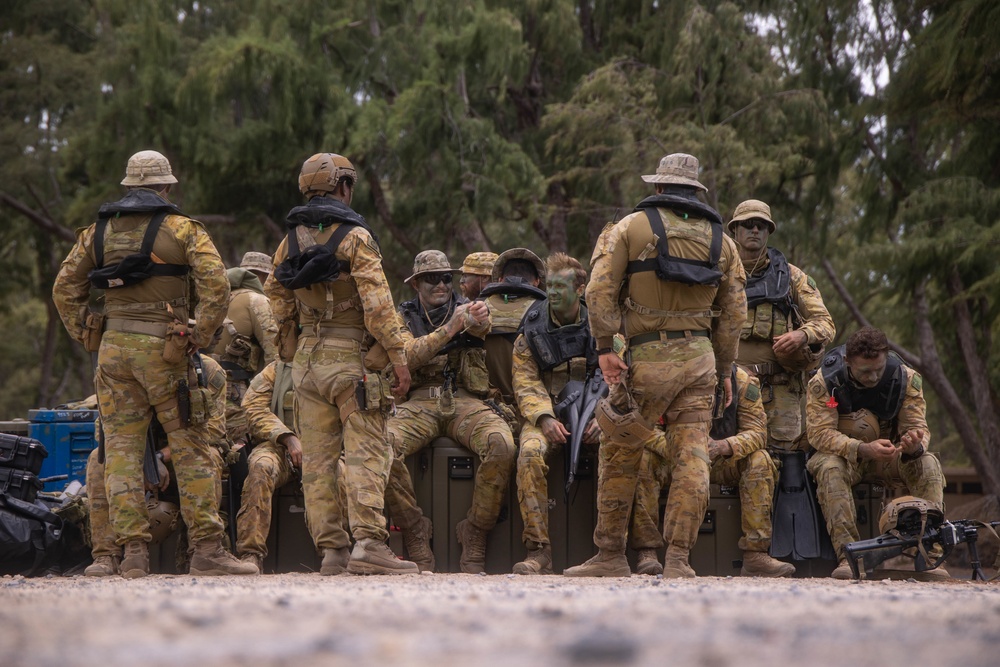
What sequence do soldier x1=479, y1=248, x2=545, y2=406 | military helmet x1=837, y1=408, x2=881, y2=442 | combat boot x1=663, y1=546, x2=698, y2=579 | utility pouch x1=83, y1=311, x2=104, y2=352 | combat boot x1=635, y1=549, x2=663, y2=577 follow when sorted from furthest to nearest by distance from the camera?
soldier x1=479, y1=248, x2=545, y2=406, military helmet x1=837, y1=408, x2=881, y2=442, combat boot x1=635, y1=549, x2=663, y2=577, utility pouch x1=83, y1=311, x2=104, y2=352, combat boot x1=663, y1=546, x2=698, y2=579

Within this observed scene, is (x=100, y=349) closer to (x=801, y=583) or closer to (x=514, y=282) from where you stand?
(x=514, y=282)

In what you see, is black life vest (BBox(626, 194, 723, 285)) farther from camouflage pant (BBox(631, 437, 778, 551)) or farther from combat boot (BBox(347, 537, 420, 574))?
combat boot (BBox(347, 537, 420, 574))

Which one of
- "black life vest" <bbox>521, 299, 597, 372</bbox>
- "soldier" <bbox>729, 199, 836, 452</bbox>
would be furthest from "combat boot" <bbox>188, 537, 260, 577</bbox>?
"soldier" <bbox>729, 199, 836, 452</bbox>

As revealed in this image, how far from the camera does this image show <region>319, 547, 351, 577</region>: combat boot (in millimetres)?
7129

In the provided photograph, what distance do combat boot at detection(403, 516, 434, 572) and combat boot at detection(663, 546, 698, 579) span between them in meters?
1.89

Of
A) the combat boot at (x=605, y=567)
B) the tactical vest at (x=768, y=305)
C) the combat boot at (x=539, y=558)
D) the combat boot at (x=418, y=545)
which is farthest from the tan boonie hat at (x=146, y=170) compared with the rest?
the tactical vest at (x=768, y=305)

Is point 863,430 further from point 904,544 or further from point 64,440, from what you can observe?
point 64,440

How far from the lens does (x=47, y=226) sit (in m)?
20.0

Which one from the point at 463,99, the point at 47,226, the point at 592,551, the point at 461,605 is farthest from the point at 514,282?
the point at 47,226

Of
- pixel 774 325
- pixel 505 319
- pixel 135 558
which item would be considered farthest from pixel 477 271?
pixel 135 558

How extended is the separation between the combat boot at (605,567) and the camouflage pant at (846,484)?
1529mm

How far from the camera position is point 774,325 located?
29.0 feet

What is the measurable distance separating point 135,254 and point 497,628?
412cm

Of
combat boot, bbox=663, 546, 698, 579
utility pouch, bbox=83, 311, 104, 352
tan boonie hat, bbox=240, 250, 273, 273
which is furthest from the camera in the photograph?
tan boonie hat, bbox=240, 250, 273, 273
